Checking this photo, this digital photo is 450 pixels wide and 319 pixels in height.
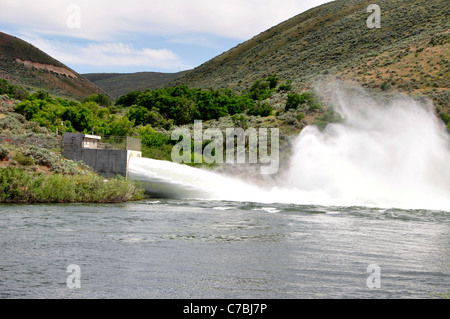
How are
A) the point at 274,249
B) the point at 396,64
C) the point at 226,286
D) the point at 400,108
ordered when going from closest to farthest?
1. the point at 226,286
2. the point at 274,249
3. the point at 400,108
4. the point at 396,64

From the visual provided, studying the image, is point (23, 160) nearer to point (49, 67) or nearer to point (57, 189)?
point (57, 189)

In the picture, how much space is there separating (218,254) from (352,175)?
28301mm

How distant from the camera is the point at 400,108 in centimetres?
6681

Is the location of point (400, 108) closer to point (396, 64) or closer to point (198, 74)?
point (396, 64)

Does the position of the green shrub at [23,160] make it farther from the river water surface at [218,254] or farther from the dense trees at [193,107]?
the dense trees at [193,107]

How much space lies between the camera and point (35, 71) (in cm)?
15575

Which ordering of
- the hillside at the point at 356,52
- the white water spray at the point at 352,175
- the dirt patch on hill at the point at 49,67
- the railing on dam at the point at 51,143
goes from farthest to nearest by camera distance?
1. the dirt patch on hill at the point at 49,67
2. the hillside at the point at 356,52
3. the railing on dam at the point at 51,143
4. the white water spray at the point at 352,175

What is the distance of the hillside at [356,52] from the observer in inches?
3115

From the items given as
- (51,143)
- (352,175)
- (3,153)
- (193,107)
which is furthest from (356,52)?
(3,153)

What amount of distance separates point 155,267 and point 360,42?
9107 centimetres

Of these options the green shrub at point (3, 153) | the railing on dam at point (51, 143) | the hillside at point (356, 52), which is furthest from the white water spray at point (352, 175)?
the hillside at point (356, 52)

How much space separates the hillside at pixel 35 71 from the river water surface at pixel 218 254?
116m

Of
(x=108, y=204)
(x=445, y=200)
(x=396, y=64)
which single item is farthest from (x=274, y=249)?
(x=396, y=64)

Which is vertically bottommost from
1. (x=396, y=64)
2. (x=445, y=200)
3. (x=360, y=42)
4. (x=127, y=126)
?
(x=445, y=200)
